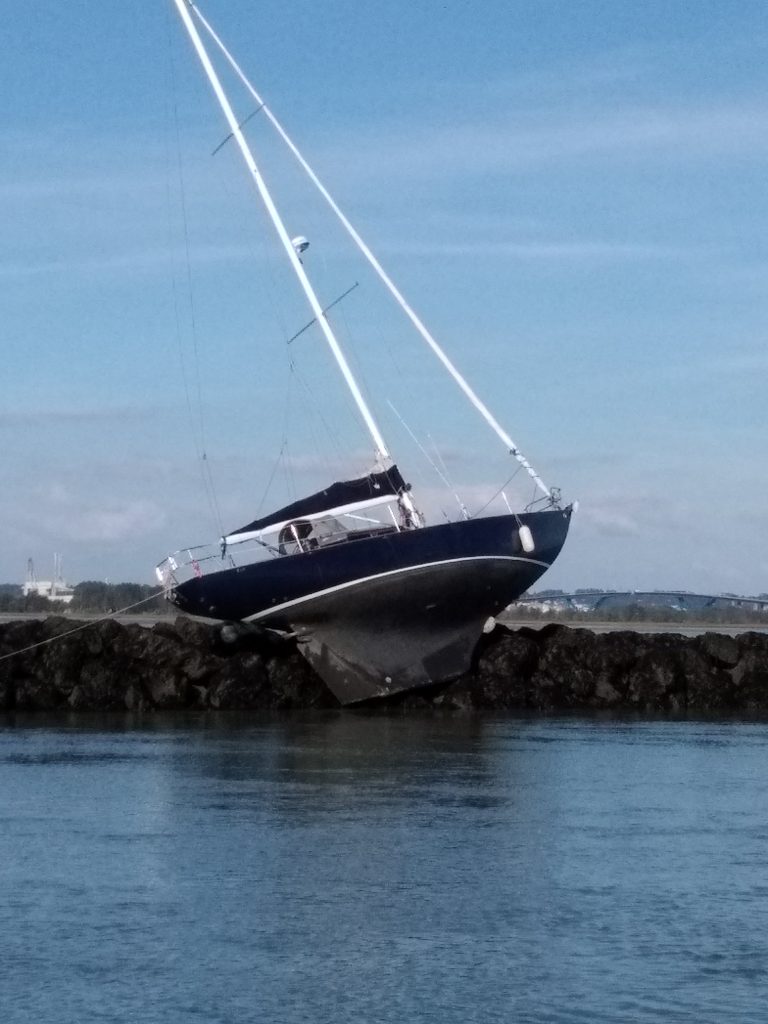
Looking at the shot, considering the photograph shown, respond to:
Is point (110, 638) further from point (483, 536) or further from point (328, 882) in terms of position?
point (328, 882)

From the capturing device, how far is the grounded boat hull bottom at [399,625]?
28.4 metres

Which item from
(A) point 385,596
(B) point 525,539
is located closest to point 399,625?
(A) point 385,596

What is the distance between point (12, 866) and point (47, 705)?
16.3m

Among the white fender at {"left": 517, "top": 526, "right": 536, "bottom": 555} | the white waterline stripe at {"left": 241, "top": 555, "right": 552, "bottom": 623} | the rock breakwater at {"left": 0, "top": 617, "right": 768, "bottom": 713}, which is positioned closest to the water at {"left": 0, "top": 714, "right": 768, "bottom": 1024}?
the white waterline stripe at {"left": 241, "top": 555, "right": 552, "bottom": 623}

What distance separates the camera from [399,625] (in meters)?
28.8

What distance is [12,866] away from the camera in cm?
1391

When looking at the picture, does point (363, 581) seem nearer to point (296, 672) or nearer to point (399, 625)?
point (399, 625)

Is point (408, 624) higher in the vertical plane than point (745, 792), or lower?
higher

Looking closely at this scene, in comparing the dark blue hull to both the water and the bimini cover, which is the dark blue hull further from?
the water

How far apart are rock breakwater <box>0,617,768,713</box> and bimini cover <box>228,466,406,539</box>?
2406 millimetres

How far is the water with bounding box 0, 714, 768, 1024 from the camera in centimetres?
1010

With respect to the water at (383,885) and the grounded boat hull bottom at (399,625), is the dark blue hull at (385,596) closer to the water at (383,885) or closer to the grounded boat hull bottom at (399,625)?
the grounded boat hull bottom at (399,625)

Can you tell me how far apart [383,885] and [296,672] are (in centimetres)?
1668

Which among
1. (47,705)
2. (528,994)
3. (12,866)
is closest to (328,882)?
(12,866)
